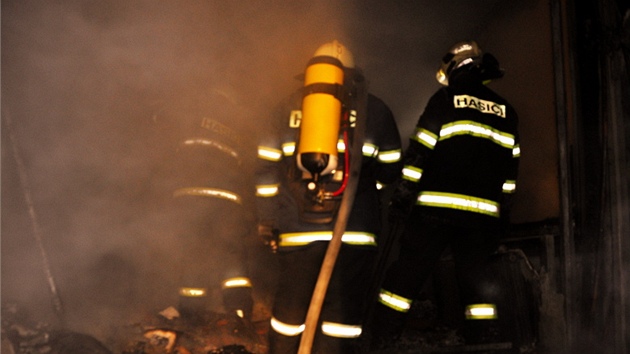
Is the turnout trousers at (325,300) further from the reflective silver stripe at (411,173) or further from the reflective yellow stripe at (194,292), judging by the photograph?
the reflective yellow stripe at (194,292)

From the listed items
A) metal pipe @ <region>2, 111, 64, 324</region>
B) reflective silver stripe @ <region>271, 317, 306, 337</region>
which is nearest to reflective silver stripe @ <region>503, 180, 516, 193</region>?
reflective silver stripe @ <region>271, 317, 306, 337</region>

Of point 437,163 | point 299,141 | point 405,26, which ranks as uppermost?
point 405,26

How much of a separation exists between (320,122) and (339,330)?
120cm

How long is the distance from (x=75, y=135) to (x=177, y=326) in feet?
5.42

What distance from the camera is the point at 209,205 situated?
348 centimetres

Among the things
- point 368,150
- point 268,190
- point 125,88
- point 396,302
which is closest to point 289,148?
point 268,190

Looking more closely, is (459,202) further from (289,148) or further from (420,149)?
(289,148)

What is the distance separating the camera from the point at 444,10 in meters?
5.18

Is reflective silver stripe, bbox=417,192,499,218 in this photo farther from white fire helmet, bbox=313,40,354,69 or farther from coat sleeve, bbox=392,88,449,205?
white fire helmet, bbox=313,40,354,69

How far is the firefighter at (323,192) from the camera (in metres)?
2.62

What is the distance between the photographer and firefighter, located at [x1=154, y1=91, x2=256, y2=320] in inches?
136

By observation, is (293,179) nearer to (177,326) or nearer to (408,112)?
(177,326)

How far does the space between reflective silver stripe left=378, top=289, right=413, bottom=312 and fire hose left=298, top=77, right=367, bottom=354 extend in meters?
0.78

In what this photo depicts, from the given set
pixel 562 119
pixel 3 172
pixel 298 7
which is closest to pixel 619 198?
pixel 562 119
